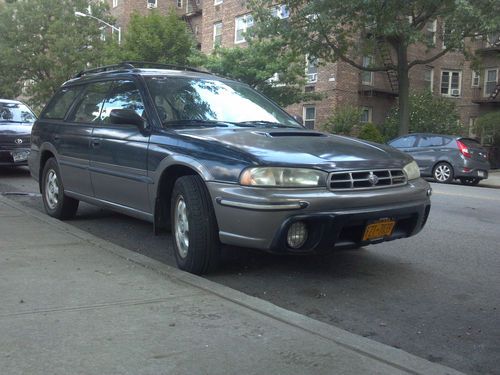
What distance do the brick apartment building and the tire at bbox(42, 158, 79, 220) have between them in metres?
19.5

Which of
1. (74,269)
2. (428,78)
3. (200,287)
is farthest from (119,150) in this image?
(428,78)

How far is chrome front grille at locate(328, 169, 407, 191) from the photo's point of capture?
4.22m

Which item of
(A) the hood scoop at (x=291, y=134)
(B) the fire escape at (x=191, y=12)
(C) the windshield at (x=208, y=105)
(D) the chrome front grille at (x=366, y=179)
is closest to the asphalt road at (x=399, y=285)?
(D) the chrome front grille at (x=366, y=179)

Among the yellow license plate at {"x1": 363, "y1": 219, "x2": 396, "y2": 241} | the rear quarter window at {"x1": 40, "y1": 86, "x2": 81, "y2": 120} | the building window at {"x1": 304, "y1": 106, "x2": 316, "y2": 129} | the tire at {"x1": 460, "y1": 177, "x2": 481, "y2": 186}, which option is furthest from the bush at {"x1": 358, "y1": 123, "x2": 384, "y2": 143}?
the yellow license plate at {"x1": 363, "y1": 219, "x2": 396, "y2": 241}

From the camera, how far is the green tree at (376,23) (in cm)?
1814

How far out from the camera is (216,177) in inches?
172

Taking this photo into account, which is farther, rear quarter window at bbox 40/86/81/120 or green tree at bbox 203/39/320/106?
green tree at bbox 203/39/320/106

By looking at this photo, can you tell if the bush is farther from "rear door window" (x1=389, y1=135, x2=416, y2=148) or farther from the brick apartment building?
"rear door window" (x1=389, y1=135, x2=416, y2=148)

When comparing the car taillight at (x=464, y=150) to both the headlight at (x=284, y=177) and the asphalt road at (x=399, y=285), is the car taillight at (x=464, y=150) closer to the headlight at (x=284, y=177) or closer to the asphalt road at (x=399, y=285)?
the asphalt road at (x=399, y=285)

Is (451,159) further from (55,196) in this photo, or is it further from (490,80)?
(490,80)

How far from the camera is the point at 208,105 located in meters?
5.45

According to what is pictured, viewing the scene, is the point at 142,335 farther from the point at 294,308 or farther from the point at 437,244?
the point at 437,244

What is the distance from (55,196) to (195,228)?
3357 mm

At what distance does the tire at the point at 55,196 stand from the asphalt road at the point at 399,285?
0.59ft
